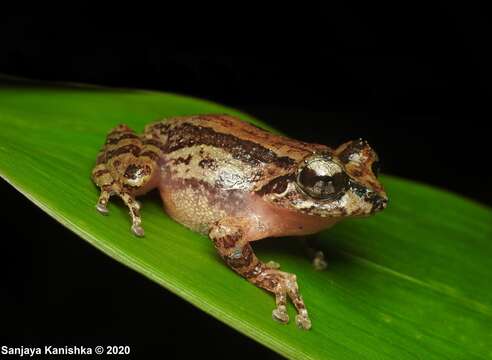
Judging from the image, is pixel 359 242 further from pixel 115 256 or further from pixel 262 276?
pixel 115 256

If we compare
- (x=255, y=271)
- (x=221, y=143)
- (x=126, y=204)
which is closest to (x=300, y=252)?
(x=255, y=271)

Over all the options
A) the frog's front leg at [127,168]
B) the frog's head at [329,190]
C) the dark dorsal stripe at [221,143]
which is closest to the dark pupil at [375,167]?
the frog's head at [329,190]

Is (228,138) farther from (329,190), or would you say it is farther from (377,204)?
(377,204)

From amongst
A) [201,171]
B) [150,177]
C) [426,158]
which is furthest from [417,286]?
[426,158]

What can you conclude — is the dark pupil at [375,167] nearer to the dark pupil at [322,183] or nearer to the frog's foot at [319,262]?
the dark pupil at [322,183]

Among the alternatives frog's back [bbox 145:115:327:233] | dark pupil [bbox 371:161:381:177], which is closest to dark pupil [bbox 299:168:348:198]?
frog's back [bbox 145:115:327:233]

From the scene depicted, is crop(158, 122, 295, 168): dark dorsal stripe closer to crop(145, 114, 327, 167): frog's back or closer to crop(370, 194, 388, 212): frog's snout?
crop(145, 114, 327, 167): frog's back
